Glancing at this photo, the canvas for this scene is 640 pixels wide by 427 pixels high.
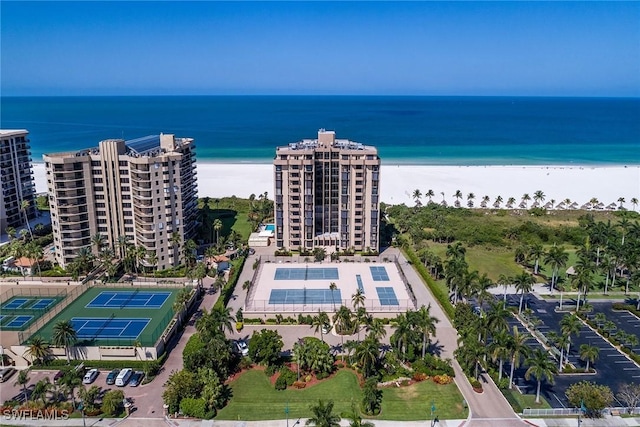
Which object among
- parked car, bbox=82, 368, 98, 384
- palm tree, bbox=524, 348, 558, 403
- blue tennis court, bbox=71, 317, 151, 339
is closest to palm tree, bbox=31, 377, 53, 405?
parked car, bbox=82, 368, 98, 384

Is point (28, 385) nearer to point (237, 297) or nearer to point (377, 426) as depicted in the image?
point (237, 297)

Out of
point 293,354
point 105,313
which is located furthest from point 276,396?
point 105,313

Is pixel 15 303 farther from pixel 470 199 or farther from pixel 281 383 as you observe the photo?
pixel 470 199

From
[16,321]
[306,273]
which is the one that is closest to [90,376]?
[16,321]

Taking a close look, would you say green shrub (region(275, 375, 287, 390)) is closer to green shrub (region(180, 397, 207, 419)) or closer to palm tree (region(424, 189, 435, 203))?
green shrub (region(180, 397, 207, 419))

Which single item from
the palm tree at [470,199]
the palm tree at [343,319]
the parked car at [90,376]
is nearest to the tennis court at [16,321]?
the parked car at [90,376]

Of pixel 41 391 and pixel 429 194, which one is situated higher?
pixel 429 194
